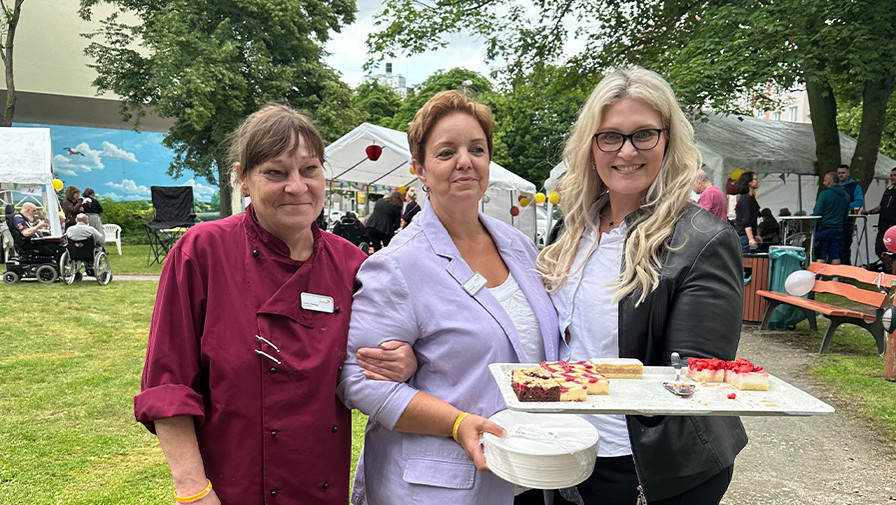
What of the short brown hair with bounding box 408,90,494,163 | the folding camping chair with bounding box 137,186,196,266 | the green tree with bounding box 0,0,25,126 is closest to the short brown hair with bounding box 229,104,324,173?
the short brown hair with bounding box 408,90,494,163

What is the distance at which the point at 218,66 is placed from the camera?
72.7 ft

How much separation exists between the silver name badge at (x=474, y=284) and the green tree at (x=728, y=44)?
9345 millimetres

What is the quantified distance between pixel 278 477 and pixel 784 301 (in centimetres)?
806

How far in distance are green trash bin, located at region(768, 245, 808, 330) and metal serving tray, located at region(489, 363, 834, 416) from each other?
806cm

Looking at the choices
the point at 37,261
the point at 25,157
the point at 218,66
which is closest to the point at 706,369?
the point at 37,261

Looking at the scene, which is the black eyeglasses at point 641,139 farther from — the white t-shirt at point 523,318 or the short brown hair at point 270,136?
the short brown hair at point 270,136

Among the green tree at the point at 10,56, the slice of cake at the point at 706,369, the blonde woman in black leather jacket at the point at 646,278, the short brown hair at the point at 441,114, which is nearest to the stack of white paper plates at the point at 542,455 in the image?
the blonde woman in black leather jacket at the point at 646,278

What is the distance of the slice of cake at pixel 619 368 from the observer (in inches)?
64.8

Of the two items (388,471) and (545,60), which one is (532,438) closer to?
(388,471)

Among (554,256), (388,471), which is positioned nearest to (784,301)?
(554,256)

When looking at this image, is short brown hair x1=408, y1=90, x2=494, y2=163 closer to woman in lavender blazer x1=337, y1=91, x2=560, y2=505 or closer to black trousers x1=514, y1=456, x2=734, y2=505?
woman in lavender blazer x1=337, y1=91, x2=560, y2=505

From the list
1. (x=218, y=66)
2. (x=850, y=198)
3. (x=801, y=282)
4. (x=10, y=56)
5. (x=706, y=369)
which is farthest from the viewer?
(x=10, y=56)

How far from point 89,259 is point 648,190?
1330 centimetres

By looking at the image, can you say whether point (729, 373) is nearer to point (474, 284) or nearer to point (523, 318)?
point (523, 318)
